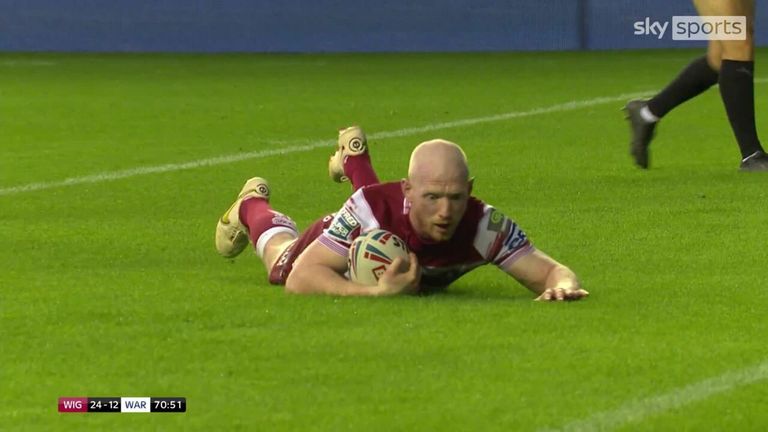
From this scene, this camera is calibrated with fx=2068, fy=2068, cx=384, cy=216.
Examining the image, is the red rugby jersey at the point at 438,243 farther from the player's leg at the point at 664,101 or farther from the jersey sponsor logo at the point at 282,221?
the player's leg at the point at 664,101


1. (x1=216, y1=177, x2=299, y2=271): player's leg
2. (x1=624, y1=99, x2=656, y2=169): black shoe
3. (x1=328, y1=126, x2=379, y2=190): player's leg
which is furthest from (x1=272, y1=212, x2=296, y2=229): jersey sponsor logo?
(x1=624, y1=99, x2=656, y2=169): black shoe

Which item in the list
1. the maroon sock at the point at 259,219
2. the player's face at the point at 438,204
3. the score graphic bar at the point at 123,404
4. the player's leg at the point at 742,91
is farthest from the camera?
the player's leg at the point at 742,91

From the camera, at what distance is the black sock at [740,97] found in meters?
12.0

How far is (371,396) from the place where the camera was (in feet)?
19.6

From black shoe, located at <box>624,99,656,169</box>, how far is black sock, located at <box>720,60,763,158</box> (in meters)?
0.50

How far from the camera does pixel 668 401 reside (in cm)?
591

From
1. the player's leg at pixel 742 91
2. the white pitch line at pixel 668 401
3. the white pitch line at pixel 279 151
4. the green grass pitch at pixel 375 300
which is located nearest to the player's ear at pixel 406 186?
the green grass pitch at pixel 375 300

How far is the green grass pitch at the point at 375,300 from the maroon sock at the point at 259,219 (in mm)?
170

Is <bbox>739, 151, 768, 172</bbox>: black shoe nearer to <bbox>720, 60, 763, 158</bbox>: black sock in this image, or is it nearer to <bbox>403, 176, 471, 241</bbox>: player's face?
<bbox>720, 60, 763, 158</bbox>: black sock

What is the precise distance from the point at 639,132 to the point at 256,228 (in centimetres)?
419

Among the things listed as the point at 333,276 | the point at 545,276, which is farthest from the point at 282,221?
the point at 545,276

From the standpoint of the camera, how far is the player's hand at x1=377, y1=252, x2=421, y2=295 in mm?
7457

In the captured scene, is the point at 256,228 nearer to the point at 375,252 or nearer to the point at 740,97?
the point at 375,252

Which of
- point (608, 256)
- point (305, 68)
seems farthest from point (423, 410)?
point (305, 68)
